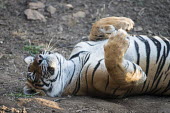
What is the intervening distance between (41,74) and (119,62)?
0.67 m

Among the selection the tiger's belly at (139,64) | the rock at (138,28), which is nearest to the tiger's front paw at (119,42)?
the tiger's belly at (139,64)

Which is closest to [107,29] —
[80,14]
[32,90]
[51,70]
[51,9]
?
[51,70]

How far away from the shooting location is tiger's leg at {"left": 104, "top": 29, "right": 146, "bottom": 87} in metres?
3.15

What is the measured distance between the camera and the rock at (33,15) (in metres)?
5.66

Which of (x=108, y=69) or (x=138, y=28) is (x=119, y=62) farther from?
(x=138, y=28)

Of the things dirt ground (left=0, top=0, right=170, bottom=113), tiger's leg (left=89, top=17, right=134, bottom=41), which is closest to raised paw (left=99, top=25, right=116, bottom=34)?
tiger's leg (left=89, top=17, right=134, bottom=41)

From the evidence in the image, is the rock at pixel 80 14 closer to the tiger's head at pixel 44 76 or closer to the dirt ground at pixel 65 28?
the dirt ground at pixel 65 28

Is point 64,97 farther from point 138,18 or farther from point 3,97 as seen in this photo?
point 138,18

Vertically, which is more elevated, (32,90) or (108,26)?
(108,26)

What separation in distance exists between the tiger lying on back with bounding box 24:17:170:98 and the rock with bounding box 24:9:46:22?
1856mm

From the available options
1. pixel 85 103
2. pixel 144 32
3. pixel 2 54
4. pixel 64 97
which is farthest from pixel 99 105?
pixel 144 32

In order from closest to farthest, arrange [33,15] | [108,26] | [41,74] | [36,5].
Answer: [41,74]
[108,26]
[33,15]
[36,5]

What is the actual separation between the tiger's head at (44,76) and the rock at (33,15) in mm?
2198

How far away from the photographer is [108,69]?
127 inches
